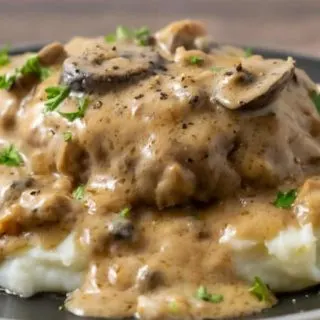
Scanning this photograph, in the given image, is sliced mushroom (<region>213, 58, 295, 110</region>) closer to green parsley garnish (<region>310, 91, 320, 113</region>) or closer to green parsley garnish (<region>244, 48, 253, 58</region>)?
green parsley garnish (<region>310, 91, 320, 113</region>)

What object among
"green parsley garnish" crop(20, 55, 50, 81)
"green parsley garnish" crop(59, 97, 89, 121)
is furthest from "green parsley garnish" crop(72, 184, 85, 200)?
"green parsley garnish" crop(20, 55, 50, 81)

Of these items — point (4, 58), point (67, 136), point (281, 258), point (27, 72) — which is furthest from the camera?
point (4, 58)

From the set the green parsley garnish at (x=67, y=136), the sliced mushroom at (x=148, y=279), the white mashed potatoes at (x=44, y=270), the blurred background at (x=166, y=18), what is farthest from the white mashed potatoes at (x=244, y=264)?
the blurred background at (x=166, y=18)

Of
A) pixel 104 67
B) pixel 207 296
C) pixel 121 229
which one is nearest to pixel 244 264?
pixel 207 296

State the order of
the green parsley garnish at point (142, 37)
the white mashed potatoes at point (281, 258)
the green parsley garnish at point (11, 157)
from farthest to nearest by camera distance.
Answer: the green parsley garnish at point (142, 37)
the green parsley garnish at point (11, 157)
the white mashed potatoes at point (281, 258)

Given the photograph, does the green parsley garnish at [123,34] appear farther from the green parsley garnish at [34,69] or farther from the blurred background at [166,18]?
the blurred background at [166,18]

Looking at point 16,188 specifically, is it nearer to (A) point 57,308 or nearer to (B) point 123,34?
(A) point 57,308
